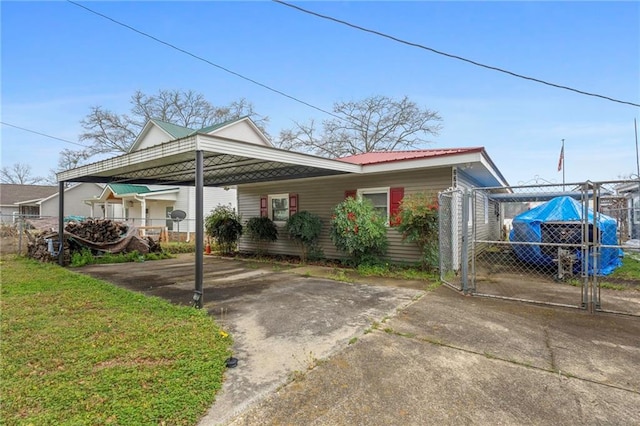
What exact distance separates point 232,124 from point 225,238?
30.4 ft

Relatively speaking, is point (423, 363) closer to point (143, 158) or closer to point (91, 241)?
point (143, 158)

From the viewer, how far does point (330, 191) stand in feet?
31.3

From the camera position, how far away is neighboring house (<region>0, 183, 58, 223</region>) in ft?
94.7

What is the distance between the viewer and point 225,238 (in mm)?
11336

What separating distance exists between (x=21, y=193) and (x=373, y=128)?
35.1m

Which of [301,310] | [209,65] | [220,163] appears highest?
[209,65]

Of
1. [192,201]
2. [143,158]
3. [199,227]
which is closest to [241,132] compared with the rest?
[192,201]

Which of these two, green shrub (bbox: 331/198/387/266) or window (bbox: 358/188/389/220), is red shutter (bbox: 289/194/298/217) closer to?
window (bbox: 358/188/389/220)

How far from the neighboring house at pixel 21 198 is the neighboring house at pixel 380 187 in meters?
28.5

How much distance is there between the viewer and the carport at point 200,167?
4.66 m

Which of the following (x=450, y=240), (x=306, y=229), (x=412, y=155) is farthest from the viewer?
(x=412, y=155)

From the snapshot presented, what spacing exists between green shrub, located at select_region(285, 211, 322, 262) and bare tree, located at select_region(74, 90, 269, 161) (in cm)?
2075

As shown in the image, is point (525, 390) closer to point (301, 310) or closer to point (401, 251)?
point (301, 310)

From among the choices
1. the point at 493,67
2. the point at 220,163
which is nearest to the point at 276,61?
the point at 220,163
